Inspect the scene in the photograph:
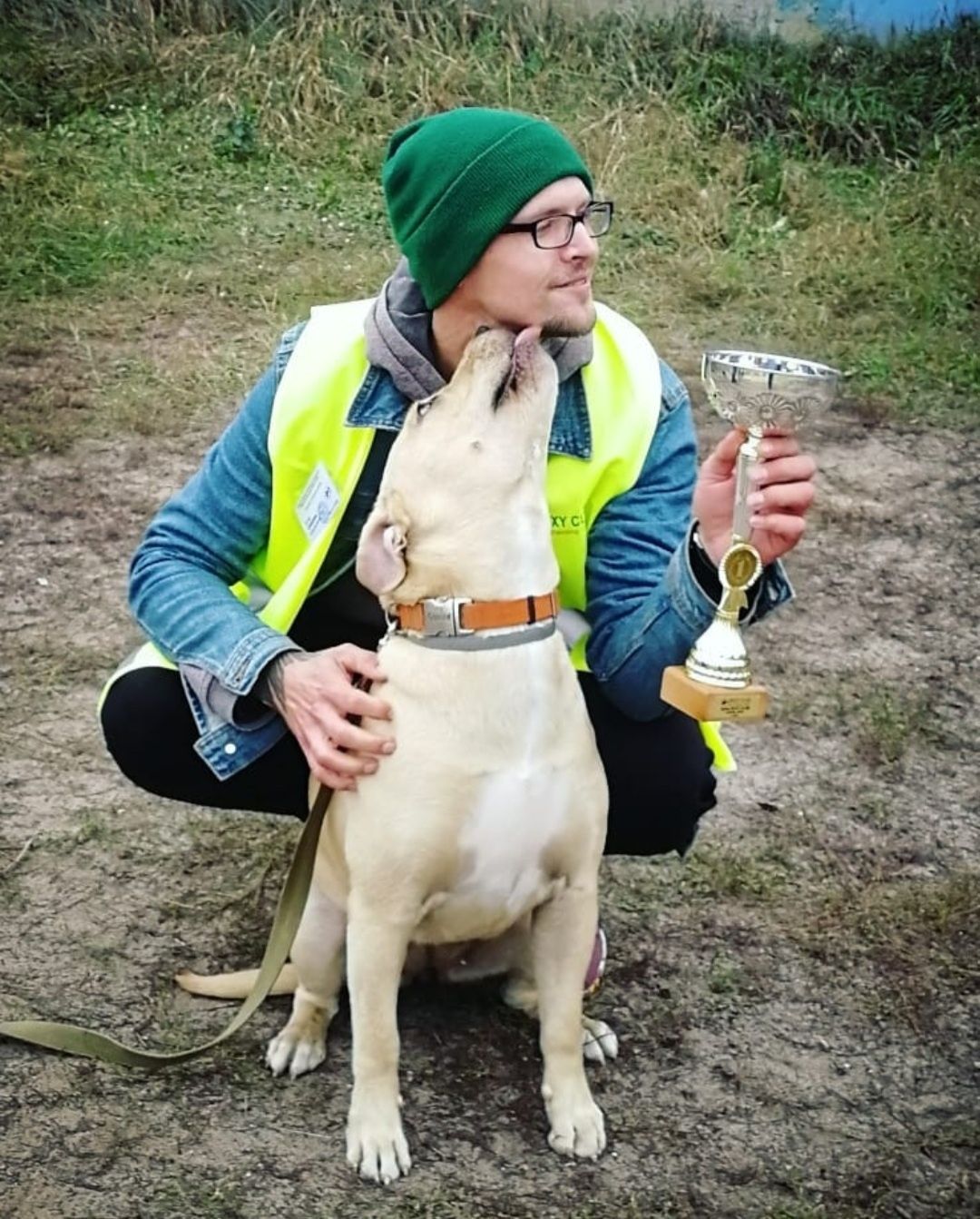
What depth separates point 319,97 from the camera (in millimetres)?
7766

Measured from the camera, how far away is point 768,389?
2.17 m

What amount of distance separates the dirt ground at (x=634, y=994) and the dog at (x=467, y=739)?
20 cm

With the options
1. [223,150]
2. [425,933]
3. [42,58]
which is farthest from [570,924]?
[42,58]

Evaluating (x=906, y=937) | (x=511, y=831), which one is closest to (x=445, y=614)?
(x=511, y=831)

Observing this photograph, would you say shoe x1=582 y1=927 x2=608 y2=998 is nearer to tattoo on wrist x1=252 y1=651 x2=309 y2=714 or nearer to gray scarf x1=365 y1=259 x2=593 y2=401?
tattoo on wrist x1=252 y1=651 x2=309 y2=714

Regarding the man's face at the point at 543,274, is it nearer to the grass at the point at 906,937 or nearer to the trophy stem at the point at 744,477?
the trophy stem at the point at 744,477

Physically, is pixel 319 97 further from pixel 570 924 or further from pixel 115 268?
pixel 570 924

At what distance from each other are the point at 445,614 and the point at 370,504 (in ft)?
1.24

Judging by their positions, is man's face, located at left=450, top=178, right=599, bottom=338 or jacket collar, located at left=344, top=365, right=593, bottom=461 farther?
jacket collar, located at left=344, top=365, right=593, bottom=461

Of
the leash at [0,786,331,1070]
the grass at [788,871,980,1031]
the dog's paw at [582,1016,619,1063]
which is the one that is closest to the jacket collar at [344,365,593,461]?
the leash at [0,786,331,1070]

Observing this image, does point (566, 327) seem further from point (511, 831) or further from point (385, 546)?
point (511, 831)

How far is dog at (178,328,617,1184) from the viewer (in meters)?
2.29

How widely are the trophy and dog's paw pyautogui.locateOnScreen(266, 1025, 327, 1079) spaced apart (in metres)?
0.82

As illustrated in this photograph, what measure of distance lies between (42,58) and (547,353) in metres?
6.40
